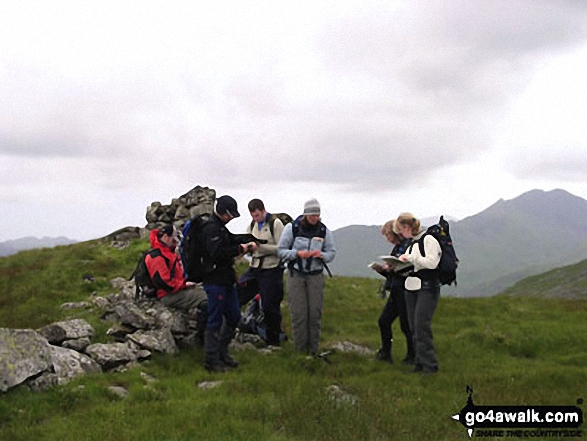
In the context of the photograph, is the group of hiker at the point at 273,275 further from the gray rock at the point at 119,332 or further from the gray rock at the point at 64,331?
the gray rock at the point at 64,331

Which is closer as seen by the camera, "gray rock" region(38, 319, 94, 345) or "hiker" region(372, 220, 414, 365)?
"gray rock" region(38, 319, 94, 345)

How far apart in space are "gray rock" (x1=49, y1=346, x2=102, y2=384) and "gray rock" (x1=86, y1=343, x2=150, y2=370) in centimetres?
20

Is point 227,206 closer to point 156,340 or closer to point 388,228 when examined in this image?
point 156,340

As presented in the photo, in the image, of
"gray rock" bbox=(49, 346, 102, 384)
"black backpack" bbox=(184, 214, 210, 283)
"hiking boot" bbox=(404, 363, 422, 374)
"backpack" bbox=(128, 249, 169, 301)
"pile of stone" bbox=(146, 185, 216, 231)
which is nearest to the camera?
"gray rock" bbox=(49, 346, 102, 384)

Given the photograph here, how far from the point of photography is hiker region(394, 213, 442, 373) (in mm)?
10484

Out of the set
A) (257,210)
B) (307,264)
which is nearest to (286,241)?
(307,264)

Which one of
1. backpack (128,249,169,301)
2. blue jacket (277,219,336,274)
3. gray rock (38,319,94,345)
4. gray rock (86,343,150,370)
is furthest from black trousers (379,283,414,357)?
gray rock (38,319,94,345)

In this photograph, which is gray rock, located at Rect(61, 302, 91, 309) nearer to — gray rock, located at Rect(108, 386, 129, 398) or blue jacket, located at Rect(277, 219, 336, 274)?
gray rock, located at Rect(108, 386, 129, 398)

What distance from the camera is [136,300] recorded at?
1297 cm

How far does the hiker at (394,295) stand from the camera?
12.1 m

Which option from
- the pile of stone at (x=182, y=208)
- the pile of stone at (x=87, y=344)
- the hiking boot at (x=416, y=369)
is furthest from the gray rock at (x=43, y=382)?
the pile of stone at (x=182, y=208)

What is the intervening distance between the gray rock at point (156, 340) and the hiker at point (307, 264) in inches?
119

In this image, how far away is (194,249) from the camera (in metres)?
10.9

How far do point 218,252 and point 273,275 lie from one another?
2.60 metres
